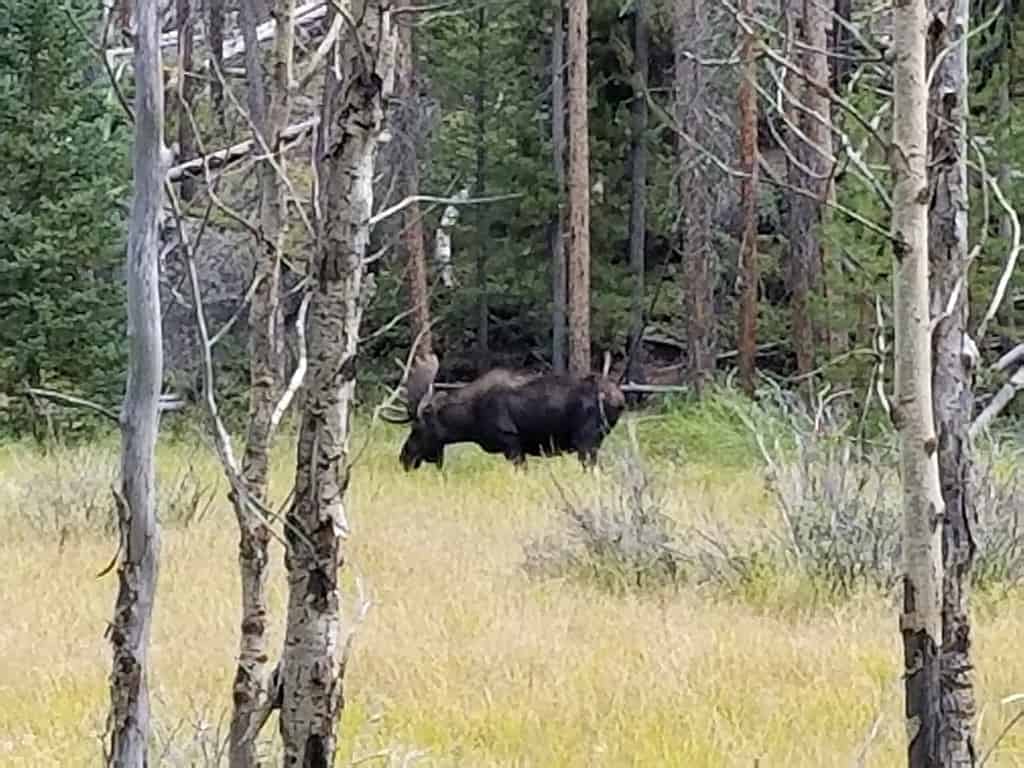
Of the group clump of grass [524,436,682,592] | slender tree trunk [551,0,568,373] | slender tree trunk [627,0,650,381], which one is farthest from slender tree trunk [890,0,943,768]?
slender tree trunk [627,0,650,381]

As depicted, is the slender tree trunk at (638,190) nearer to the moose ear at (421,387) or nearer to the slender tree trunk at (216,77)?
the slender tree trunk at (216,77)

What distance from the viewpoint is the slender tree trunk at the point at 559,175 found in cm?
2409

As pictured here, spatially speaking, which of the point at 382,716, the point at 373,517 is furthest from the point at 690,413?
the point at 382,716

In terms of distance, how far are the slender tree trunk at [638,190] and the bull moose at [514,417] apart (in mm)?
7050

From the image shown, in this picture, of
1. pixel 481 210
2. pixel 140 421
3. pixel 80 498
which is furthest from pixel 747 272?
pixel 140 421

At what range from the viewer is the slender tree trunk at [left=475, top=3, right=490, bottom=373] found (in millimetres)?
25484

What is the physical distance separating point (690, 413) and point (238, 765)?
1637cm

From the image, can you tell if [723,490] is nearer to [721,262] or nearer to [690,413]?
[690,413]

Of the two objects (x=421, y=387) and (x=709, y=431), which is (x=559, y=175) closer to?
(x=709, y=431)

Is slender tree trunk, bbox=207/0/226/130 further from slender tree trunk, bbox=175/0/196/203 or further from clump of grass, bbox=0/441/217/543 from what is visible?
clump of grass, bbox=0/441/217/543

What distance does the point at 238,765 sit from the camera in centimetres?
396

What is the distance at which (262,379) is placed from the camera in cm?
459

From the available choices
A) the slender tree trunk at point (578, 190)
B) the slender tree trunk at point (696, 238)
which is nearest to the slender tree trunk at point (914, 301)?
the slender tree trunk at point (578, 190)

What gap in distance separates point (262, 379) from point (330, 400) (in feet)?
4.57
